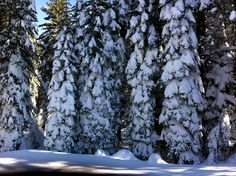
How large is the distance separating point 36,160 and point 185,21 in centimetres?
1557

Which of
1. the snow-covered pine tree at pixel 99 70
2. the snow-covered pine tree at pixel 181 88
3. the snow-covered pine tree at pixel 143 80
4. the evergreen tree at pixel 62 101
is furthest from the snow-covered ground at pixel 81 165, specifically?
the snow-covered pine tree at pixel 99 70

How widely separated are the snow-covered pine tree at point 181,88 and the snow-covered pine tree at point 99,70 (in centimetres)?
582

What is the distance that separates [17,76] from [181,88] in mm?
11947

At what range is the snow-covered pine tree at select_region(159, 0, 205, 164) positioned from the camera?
69.8ft

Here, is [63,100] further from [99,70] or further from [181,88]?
[181,88]

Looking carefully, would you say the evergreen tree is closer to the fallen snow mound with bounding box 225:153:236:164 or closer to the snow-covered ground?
the fallen snow mound with bounding box 225:153:236:164

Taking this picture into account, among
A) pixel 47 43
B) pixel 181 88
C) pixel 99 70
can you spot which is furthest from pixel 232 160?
pixel 47 43

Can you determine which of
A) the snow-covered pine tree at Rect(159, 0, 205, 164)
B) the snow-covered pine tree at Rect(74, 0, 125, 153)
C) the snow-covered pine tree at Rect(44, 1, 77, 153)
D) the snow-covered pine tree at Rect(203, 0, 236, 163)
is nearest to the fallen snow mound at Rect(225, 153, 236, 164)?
the snow-covered pine tree at Rect(203, 0, 236, 163)

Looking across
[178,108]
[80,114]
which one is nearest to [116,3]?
[80,114]

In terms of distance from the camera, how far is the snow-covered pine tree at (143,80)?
23641 mm

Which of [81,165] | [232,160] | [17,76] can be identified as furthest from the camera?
[17,76]

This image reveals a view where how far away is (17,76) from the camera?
2644 cm

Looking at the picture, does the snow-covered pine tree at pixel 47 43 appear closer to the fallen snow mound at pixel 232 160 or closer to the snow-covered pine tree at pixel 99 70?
the snow-covered pine tree at pixel 99 70

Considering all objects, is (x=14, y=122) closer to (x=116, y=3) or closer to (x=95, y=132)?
(x=95, y=132)
